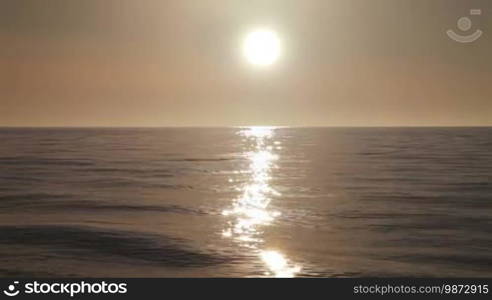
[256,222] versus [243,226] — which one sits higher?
[256,222]

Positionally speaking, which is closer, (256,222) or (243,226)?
(243,226)

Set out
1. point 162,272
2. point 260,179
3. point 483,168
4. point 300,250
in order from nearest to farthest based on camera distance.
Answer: point 162,272 → point 300,250 → point 260,179 → point 483,168

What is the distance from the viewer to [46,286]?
784cm

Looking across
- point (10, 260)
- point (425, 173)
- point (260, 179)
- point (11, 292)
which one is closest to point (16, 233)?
point (10, 260)

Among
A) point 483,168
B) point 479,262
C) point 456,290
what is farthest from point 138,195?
point 483,168

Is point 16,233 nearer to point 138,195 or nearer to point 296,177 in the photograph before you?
point 138,195

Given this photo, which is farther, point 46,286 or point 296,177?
point 296,177

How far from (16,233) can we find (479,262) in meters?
9.84

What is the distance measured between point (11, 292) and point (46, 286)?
1.58 feet

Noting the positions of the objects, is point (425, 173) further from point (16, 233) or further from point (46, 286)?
point (46, 286)

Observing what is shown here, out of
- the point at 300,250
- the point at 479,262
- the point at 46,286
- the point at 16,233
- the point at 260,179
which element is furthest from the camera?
the point at 260,179

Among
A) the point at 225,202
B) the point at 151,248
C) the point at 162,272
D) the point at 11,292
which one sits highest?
the point at 225,202

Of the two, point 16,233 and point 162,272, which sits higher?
point 16,233

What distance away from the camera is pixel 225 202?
65.8 ft
